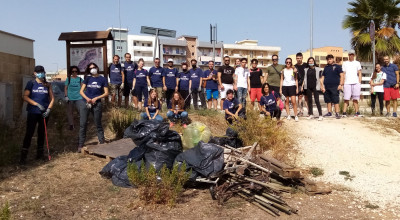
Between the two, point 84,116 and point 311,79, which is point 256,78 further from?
point 84,116

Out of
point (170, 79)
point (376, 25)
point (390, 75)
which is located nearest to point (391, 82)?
point (390, 75)

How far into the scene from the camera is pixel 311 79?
970cm

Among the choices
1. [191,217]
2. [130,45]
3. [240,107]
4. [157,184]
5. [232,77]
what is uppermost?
[130,45]

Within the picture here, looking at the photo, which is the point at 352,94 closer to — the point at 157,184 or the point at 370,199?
the point at 370,199

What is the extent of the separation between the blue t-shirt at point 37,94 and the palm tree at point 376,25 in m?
19.1

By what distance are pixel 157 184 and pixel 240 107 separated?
12.5 feet

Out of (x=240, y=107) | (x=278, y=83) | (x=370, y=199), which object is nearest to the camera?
(x=370, y=199)

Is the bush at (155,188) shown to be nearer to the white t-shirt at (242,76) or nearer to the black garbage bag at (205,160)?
the black garbage bag at (205,160)

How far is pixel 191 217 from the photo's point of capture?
448 centimetres

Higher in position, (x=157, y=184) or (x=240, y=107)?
(x=240, y=107)

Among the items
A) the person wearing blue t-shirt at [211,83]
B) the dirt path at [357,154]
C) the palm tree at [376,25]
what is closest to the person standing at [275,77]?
the dirt path at [357,154]

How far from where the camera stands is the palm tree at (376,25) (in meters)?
20.6

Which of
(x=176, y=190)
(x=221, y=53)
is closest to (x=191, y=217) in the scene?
(x=176, y=190)

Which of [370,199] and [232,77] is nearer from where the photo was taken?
[370,199]
